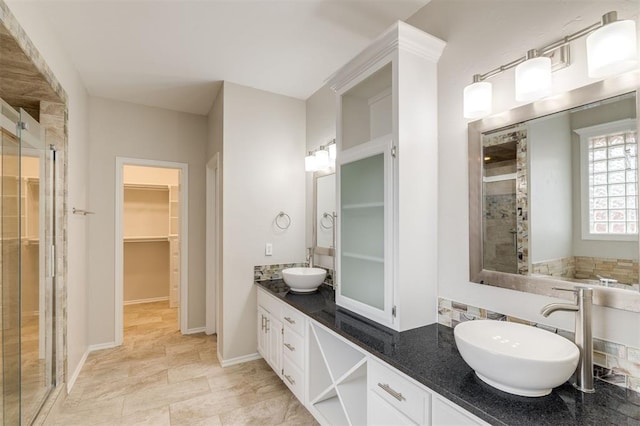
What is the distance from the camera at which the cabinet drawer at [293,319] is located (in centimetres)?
220

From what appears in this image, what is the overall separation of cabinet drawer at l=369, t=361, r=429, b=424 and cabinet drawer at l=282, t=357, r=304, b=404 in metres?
0.88

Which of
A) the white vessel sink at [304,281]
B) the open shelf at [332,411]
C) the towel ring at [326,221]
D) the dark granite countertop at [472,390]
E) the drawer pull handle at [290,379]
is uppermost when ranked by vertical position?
the towel ring at [326,221]

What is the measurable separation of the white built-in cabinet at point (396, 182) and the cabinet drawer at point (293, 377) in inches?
27.3

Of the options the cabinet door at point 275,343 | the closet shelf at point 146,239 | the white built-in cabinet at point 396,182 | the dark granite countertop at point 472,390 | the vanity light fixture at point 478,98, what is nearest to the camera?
the dark granite countertop at point 472,390

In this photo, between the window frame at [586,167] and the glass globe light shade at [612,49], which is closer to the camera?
the glass globe light shade at [612,49]

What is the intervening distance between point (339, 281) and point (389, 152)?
97 centimetres

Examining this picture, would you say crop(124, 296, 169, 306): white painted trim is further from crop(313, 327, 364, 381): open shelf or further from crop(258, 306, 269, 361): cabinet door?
crop(313, 327, 364, 381): open shelf

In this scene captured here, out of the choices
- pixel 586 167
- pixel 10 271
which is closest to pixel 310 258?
pixel 10 271

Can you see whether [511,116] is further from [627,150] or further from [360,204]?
[360,204]

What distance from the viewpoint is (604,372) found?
1.15m

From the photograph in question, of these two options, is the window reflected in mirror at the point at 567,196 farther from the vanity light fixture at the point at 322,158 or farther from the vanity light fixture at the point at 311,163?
the vanity light fixture at the point at 311,163

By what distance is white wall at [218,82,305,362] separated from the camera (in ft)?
9.82

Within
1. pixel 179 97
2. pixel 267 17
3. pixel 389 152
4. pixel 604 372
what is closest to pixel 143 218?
pixel 179 97

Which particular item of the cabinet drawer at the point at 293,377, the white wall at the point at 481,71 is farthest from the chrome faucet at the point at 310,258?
the white wall at the point at 481,71
